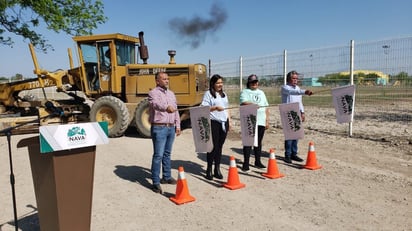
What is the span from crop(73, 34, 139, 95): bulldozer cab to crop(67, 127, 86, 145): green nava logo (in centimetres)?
733

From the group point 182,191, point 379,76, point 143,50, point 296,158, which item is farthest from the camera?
point 143,50

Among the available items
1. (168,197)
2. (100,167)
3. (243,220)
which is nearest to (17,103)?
(100,167)

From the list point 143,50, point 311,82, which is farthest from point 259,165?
point 143,50

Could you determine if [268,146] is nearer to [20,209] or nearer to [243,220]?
[243,220]

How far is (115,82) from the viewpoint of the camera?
10.1 metres

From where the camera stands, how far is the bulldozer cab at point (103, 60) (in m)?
9.97

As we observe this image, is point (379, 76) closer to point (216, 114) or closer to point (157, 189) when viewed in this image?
point (216, 114)

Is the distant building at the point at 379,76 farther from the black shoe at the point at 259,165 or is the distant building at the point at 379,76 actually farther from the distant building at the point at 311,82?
the black shoe at the point at 259,165

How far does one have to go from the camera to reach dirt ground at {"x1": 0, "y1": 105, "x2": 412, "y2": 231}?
400 centimetres

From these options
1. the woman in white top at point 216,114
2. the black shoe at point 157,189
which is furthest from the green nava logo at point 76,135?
the woman in white top at point 216,114

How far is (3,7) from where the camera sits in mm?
11430

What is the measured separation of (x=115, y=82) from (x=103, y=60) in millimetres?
773

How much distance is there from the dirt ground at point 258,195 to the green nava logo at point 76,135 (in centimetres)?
144

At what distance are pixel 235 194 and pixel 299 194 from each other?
36.3 inches
